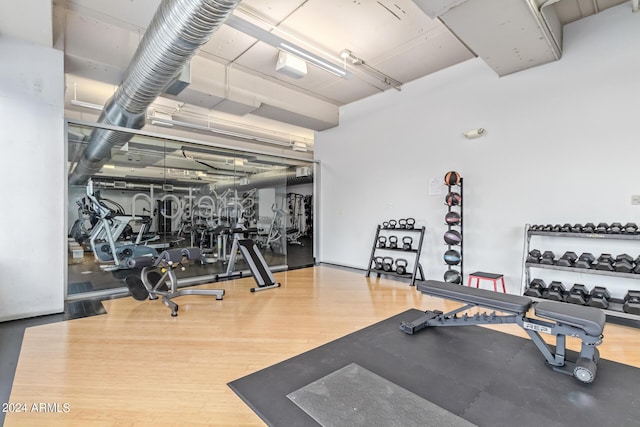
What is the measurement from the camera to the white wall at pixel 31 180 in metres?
3.26

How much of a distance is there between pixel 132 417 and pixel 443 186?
4.59 meters

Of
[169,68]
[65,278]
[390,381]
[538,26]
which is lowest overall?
[390,381]

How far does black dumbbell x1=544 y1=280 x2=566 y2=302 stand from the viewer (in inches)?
132

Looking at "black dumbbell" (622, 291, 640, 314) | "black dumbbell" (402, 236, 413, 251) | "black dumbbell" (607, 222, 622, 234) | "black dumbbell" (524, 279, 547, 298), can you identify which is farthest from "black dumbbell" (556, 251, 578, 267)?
"black dumbbell" (402, 236, 413, 251)

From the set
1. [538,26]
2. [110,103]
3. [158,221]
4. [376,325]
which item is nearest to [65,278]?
[158,221]

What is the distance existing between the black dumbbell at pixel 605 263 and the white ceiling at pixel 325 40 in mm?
2375

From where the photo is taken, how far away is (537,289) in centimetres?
351

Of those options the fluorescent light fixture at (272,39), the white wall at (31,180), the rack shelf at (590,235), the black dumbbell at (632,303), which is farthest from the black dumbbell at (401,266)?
the white wall at (31,180)

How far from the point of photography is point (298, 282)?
5059 millimetres

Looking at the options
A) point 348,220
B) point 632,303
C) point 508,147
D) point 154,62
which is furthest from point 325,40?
point 632,303

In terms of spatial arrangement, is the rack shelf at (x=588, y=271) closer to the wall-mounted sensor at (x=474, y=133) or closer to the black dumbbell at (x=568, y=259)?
the black dumbbell at (x=568, y=259)

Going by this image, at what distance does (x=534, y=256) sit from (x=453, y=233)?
101 cm

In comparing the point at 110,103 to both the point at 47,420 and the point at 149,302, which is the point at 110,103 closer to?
the point at 149,302

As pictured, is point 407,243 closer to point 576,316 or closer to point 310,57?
point 576,316
